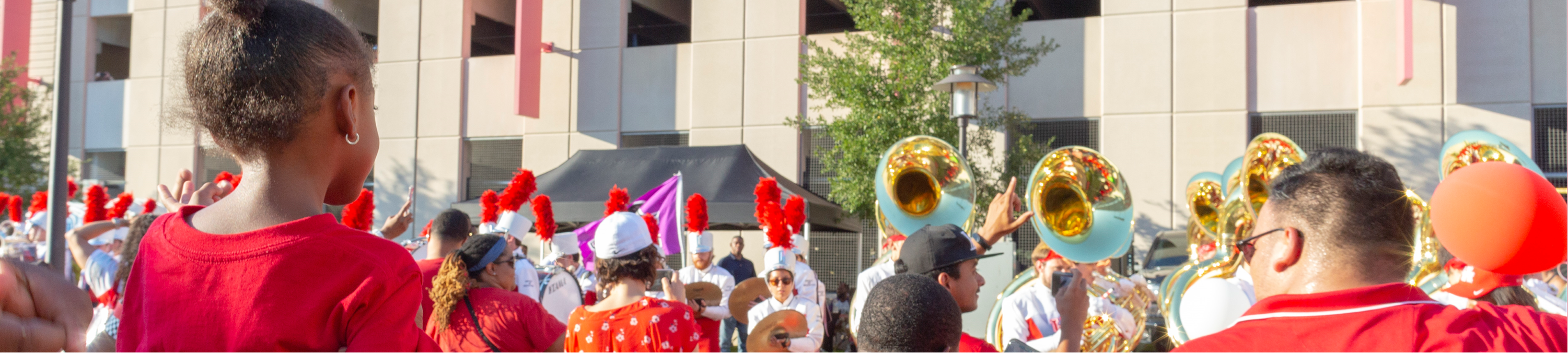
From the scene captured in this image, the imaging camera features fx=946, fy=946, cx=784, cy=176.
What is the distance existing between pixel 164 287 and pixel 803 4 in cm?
1368

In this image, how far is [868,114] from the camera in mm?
11961

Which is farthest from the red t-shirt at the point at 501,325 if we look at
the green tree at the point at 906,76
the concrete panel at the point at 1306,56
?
the concrete panel at the point at 1306,56

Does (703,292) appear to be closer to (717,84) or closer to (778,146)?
(778,146)

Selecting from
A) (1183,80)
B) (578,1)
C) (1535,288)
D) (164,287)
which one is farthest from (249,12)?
(578,1)

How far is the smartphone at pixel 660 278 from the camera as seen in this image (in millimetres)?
4117

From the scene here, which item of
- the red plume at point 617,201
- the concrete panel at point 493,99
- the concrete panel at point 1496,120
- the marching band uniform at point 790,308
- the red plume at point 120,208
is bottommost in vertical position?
the marching band uniform at point 790,308

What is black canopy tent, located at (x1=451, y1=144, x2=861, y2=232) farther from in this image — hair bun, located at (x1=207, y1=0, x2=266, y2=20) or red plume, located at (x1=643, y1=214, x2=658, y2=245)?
hair bun, located at (x1=207, y1=0, x2=266, y2=20)

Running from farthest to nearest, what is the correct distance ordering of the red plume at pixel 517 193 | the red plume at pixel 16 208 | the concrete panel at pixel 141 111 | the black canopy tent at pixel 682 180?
1. the concrete panel at pixel 141 111
2. the black canopy tent at pixel 682 180
3. the red plume at pixel 16 208
4. the red plume at pixel 517 193

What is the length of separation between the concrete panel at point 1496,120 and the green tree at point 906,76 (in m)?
5.02

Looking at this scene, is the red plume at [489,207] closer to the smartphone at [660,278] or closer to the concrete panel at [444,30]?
the smartphone at [660,278]

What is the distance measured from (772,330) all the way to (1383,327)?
3.38 m

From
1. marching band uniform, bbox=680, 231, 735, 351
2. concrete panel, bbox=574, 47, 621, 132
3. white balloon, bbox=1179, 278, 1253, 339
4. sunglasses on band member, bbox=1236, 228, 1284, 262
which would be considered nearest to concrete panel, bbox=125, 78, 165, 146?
concrete panel, bbox=574, 47, 621, 132

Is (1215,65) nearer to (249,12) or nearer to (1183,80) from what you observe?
(1183,80)

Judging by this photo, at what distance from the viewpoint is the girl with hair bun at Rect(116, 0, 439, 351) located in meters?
1.18
